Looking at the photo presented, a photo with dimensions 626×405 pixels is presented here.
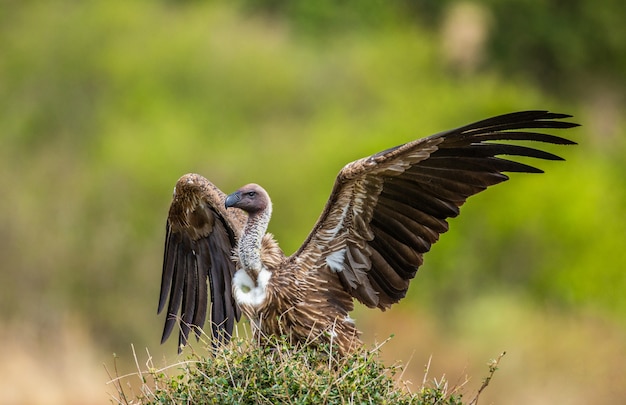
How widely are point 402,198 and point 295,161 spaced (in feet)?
97.9

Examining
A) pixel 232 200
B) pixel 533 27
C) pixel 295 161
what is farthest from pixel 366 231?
pixel 533 27

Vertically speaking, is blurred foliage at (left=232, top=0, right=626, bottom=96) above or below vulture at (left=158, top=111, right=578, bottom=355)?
above

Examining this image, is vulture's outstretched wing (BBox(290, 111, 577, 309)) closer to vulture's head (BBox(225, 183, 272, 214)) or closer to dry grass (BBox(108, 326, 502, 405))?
vulture's head (BBox(225, 183, 272, 214))

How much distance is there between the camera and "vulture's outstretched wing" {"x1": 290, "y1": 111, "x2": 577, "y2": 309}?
10969 millimetres

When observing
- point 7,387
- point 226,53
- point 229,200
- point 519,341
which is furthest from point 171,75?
point 229,200

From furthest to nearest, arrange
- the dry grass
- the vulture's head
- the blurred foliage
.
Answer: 1. the blurred foliage
2. the vulture's head
3. the dry grass

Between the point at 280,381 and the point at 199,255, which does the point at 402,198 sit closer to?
the point at 280,381

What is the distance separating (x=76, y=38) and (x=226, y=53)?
4.58m

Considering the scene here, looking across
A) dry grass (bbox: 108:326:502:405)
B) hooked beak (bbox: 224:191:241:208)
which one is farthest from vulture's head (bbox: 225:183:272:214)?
dry grass (bbox: 108:326:502:405)

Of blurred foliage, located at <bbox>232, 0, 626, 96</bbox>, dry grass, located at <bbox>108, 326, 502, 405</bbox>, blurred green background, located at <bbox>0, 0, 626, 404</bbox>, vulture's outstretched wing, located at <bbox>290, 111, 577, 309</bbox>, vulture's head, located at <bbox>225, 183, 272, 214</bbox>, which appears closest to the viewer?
dry grass, located at <bbox>108, 326, 502, 405</bbox>

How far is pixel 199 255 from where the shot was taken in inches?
532

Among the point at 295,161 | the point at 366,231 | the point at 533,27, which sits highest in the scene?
the point at 533,27

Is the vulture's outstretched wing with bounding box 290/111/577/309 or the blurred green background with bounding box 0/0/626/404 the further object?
the blurred green background with bounding box 0/0/626/404

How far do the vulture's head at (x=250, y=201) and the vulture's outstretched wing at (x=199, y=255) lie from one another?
0.96 metres
